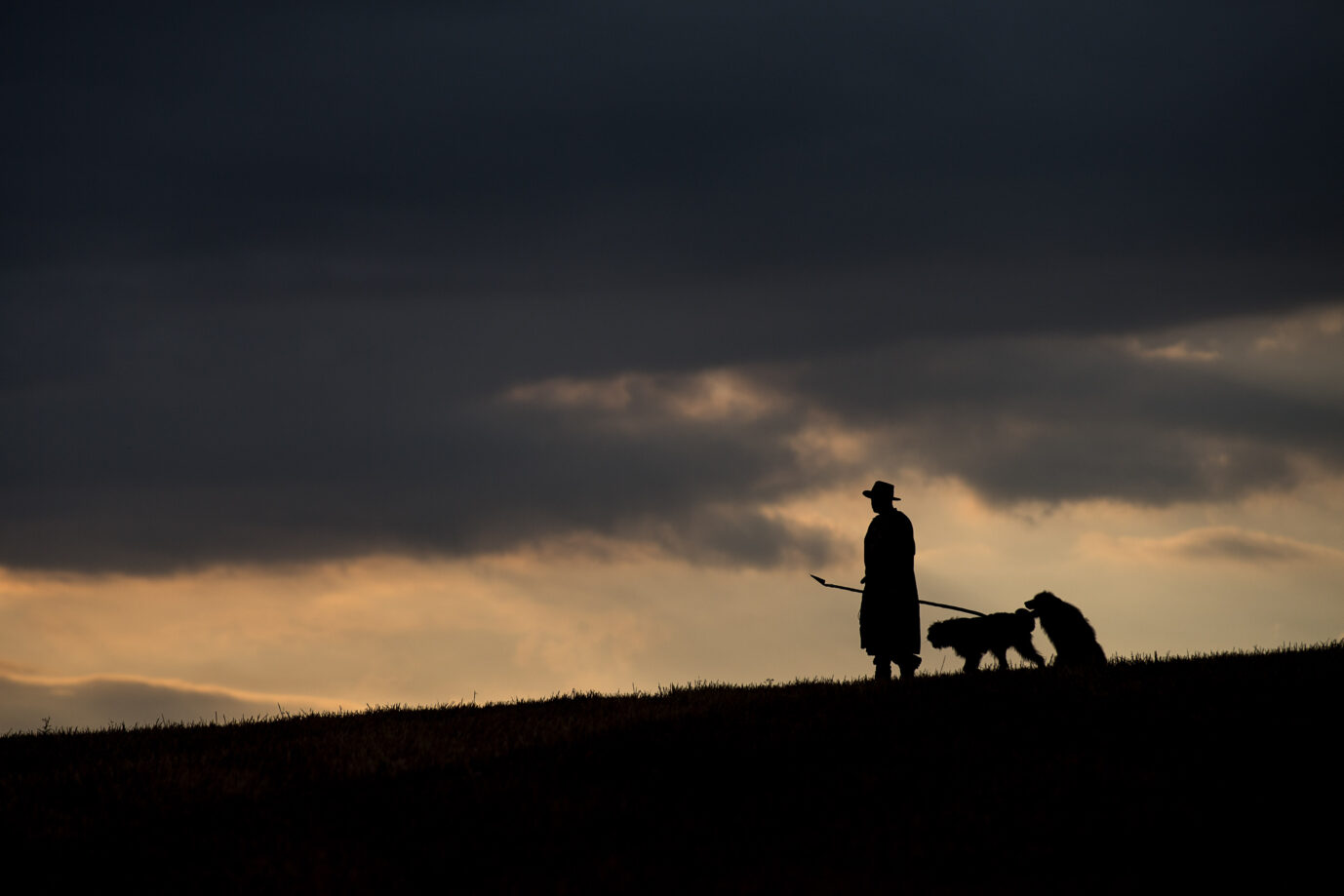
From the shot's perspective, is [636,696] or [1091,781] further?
[636,696]

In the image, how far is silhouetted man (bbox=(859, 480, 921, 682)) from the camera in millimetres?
16609

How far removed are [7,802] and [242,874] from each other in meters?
4.07

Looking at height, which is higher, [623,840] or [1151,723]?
[1151,723]

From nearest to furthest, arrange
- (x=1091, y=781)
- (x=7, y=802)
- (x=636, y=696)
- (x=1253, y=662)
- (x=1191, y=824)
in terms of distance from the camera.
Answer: (x=1191, y=824) → (x=1091, y=781) → (x=7, y=802) → (x=1253, y=662) → (x=636, y=696)

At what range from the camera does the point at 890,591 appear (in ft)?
54.6

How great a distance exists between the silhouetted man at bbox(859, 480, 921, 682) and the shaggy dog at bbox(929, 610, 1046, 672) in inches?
31.0

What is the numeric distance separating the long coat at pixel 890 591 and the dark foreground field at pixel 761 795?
4.74 ft

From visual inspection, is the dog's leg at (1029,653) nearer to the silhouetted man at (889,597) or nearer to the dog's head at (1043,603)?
the dog's head at (1043,603)

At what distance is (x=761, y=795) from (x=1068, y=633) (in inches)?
271

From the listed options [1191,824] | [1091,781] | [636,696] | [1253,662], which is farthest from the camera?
[636,696]

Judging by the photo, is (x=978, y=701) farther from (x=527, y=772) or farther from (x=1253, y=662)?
(x=527, y=772)

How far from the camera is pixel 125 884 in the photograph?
9984 millimetres

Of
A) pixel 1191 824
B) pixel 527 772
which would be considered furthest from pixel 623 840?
pixel 1191 824

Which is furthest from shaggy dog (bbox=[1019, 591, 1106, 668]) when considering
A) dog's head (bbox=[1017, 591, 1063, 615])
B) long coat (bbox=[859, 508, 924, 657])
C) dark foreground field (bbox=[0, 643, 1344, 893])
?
long coat (bbox=[859, 508, 924, 657])
